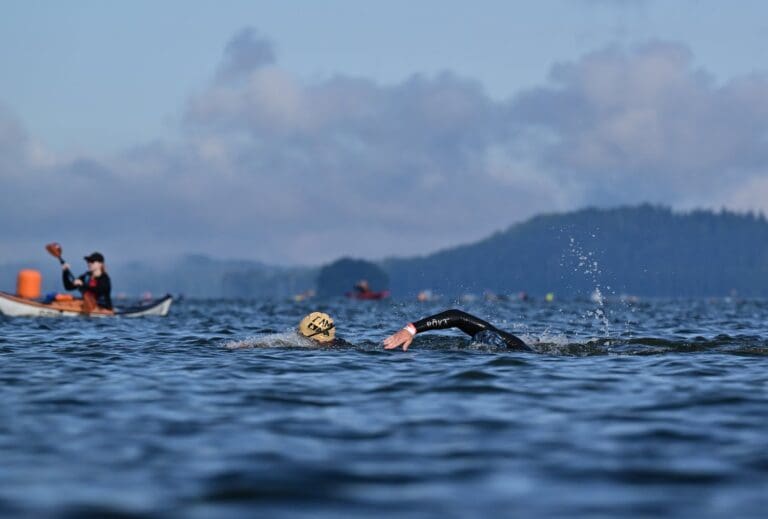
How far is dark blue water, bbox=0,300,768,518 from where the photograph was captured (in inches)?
241

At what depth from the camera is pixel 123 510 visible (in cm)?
584

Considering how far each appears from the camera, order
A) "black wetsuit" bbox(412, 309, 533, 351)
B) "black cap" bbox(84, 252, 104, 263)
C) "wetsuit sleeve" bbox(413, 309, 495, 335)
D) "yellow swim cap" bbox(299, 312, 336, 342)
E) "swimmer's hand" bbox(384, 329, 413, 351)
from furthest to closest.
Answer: "black cap" bbox(84, 252, 104, 263)
"yellow swim cap" bbox(299, 312, 336, 342)
"black wetsuit" bbox(412, 309, 533, 351)
"wetsuit sleeve" bbox(413, 309, 495, 335)
"swimmer's hand" bbox(384, 329, 413, 351)

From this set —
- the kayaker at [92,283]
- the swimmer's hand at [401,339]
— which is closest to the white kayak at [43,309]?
the kayaker at [92,283]

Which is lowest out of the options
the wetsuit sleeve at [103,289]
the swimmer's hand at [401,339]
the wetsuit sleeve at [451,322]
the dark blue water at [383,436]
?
the dark blue water at [383,436]

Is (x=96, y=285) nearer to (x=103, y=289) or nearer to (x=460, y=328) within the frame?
(x=103, y=289)

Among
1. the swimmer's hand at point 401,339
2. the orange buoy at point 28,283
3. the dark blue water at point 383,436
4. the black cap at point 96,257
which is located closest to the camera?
the dark blue water at point 383,436

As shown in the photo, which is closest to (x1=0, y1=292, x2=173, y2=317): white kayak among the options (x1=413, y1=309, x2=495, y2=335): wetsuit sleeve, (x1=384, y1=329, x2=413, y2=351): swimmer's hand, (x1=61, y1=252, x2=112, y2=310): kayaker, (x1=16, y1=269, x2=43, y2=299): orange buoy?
(x1=61, y1=252, x2=112, y2=310): kayaker

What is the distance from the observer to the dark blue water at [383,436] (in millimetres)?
6125

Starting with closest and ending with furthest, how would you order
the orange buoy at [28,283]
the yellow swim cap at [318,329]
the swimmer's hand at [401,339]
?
the swimmer's hand at [401,339]
the yellow swim cap at [318,329]
the orange buoy at [28,283]

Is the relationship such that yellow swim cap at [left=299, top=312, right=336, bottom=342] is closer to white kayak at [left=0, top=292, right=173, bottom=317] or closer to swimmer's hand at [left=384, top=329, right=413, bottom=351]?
swimmer's hand at [left=384, top=329, right=413, bottom=351]

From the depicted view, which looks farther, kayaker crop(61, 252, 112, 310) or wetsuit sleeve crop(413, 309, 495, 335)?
kayaker crop(61, 252, 112, 310)

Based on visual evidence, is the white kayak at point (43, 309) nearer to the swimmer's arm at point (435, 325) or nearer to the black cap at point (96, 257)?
the black cap at point (96, 257)

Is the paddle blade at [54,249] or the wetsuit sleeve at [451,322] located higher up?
the paddle blade at [54,249]

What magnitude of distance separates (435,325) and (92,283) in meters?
19.5
